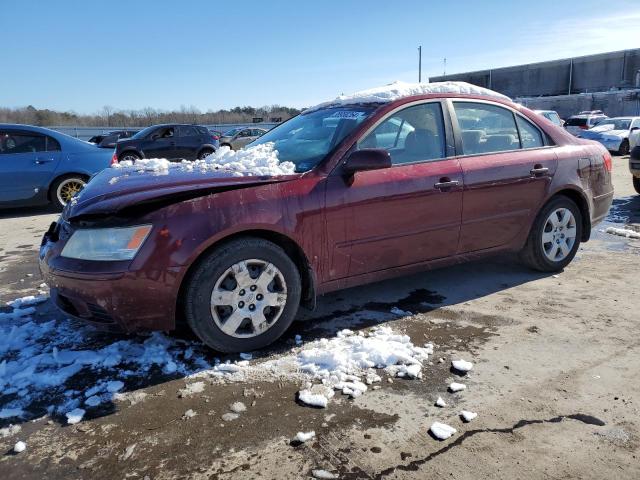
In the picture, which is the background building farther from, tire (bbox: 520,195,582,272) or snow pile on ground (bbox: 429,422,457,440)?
snow pile on ground (bbox: 429,422,457,440)

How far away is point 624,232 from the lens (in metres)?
6.15

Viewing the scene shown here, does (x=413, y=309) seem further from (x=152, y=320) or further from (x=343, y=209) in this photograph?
(x=152, y=320)

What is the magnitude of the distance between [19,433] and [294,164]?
2267mm

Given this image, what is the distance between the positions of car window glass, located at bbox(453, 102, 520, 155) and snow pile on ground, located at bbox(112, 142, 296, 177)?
1.53 meters

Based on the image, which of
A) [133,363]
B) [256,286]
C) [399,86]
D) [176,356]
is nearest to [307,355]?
[256,286]

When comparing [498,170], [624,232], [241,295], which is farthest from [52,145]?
[624,232]

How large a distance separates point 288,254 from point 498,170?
1948mm

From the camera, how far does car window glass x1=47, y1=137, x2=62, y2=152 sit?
27.5 feet

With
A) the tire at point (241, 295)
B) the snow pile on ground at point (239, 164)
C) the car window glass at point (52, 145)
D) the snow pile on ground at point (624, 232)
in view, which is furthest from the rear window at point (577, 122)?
the tire at point (241, 295)

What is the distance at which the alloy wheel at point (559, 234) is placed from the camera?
4.57 m

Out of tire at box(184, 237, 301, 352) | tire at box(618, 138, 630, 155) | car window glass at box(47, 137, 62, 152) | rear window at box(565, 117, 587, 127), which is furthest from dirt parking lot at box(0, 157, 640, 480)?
rear window at box(565, 117, 587, 127)

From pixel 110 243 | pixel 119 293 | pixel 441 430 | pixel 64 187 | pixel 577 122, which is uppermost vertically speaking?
pixel 577 122

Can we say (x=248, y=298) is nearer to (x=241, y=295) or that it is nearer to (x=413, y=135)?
(x=241, y=295)

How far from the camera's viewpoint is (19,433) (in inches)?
97.2
